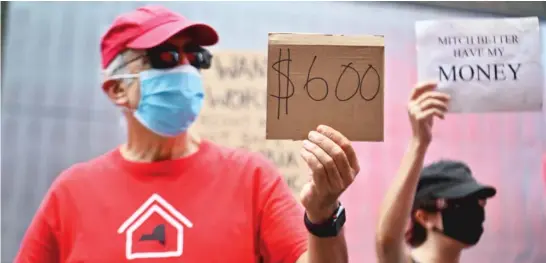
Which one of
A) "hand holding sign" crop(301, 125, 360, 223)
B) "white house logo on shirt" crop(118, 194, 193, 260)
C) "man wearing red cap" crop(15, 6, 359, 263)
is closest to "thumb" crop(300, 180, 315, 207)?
"hand holding sign" crop(301, 125, 360, 223)

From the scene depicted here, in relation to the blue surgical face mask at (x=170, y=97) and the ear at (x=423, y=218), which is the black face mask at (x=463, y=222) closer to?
the ear at (x=423, y=218)

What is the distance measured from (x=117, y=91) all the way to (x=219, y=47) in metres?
0.28

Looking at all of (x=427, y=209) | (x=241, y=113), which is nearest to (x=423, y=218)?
(x=427, y=209)

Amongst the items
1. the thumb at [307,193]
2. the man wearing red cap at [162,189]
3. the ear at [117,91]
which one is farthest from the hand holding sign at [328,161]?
the ear at [117,91]

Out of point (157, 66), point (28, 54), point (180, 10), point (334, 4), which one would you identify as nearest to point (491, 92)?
point (334, 4)

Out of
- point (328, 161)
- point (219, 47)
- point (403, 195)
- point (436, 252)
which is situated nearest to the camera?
point (328, 161)

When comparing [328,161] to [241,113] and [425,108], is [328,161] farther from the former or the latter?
[241,113]

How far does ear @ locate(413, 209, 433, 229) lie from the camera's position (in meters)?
1.21

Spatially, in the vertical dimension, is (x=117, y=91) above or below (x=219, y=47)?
below

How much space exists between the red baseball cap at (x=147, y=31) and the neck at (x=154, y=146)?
0.13m

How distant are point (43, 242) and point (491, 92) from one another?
76cm

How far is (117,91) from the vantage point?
1082 millimetres

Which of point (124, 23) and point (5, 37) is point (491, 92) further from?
point (5, 37)

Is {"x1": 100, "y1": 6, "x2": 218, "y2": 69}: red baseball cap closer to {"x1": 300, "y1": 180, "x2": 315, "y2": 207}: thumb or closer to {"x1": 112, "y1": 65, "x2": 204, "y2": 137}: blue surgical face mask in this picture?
{"x1": 112, "y1": 65, "x2": 204, "y2": 137}: blue surgical face mask
